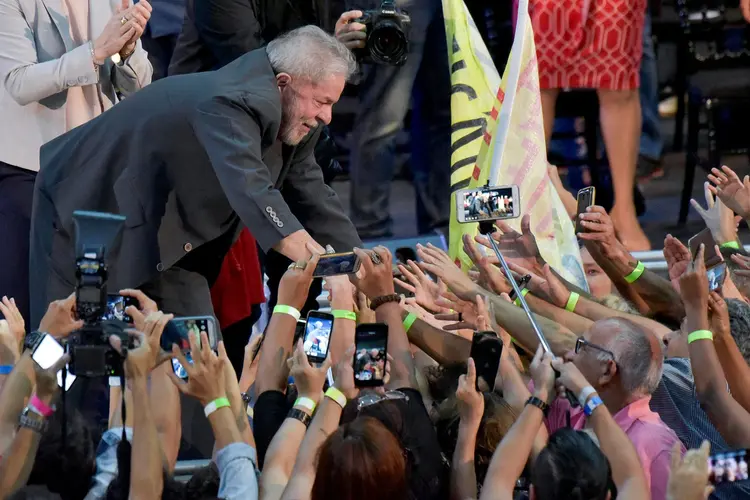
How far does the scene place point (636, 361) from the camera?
10.6ft

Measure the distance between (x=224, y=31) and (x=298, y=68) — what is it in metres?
0.92

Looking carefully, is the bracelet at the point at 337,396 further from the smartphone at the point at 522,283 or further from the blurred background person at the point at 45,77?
the blurred background person at the point at 45,77

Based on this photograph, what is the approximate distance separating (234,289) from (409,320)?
807 millimetres

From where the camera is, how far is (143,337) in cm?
282

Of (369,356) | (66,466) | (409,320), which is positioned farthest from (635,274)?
(66,466)

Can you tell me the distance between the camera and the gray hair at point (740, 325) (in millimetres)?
3396

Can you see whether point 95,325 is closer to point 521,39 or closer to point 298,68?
point 298,68

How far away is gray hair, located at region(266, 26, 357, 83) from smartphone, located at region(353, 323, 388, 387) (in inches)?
36.7

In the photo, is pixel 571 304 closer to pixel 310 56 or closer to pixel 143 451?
pixel 310 56

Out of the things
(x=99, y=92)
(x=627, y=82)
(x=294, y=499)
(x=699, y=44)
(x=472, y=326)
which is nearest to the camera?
(x=294, y=499)

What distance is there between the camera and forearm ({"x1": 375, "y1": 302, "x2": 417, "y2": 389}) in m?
3.29

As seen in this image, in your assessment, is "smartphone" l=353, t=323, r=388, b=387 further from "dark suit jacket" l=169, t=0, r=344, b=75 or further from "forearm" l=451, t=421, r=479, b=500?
"dark suit jacket" l=169, t=0, r=344, b=75

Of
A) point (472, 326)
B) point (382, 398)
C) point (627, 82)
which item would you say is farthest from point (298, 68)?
Result: point (627, 82)

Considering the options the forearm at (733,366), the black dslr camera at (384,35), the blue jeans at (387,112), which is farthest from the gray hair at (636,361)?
the blue jeans at (387,112)
